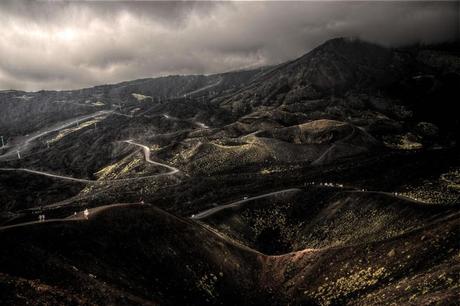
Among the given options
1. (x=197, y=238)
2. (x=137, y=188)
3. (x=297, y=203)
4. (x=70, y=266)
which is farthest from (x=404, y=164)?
(x=70, y=266)

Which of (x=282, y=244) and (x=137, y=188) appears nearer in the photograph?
(x=282, y=244)

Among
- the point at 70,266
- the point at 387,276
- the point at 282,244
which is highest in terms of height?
the point at 70,266

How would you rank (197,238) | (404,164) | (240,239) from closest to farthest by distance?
(197,238) < (240,239) < (404,164)

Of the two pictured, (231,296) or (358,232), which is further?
(358,232)

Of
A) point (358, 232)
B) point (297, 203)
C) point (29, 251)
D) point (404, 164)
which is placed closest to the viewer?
point (29, 251)

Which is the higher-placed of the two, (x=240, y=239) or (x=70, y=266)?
(x=70, y=266)

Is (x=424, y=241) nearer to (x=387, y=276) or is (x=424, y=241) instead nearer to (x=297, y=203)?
(x=387, y=276)

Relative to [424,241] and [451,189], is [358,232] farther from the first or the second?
[451,189]

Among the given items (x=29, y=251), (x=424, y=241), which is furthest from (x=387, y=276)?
(x=29, y=251)

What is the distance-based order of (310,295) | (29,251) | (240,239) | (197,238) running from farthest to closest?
(240,239)
(197,238)
(310,295)
(29,251)
